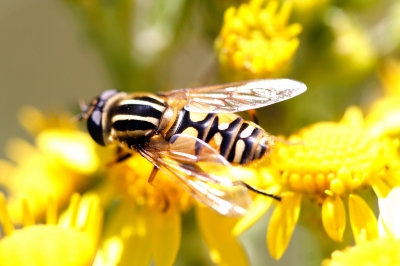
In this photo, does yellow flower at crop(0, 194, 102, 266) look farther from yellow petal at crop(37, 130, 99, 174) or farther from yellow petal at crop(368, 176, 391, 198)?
yellow petal at crop(368, 176, 391, 198)

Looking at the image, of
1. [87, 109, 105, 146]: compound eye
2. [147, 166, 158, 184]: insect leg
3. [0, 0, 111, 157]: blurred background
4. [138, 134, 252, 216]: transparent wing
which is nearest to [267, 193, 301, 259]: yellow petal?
[138, 134, 252, 216]: transparent wing

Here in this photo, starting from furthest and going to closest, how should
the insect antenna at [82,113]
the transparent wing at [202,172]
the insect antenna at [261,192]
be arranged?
1. the insect antenna at [82,113]
2. the insect antenna at [261,192]
3. the transparent wing at [202,172]

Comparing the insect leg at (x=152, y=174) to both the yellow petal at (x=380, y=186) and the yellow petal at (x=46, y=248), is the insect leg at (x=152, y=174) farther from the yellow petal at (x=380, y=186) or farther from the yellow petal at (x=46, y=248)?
the yellow petal at (x=380, y=186)

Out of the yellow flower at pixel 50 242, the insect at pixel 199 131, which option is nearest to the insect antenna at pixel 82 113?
the insect at pixel 199 131

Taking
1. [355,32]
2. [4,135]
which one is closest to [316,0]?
[355,32]

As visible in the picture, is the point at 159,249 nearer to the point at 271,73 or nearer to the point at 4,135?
the point at 271,73

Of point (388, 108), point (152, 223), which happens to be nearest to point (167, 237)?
point (152, 223)
